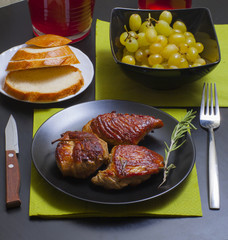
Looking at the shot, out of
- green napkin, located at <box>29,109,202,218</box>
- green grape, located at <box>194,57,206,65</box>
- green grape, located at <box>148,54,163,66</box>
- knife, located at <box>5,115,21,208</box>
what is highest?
green grape, located at <box>148,54,163,66</box>

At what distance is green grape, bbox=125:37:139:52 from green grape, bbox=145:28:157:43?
0.16ft

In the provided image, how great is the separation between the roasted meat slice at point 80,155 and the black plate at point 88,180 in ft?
0.11

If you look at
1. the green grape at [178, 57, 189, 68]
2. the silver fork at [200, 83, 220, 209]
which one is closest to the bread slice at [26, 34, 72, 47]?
the green grape at [178, 57, 189, 68]

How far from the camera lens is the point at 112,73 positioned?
5.44 ft

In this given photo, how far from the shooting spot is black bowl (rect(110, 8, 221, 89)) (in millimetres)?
1401

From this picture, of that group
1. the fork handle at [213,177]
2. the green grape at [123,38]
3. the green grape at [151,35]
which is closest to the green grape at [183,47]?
the green grape at [151,35]

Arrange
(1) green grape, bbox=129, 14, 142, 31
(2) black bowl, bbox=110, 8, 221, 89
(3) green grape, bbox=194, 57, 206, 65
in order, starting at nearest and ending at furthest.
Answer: (2) black bowl, bbox=110, 8, 221, 89, (3) green grape, bbox=194, 57, 206, 65, (1) green grape, bbox=129, 14, 142, 31

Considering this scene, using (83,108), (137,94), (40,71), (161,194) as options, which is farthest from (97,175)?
(40,71)

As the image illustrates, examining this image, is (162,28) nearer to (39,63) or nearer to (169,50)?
(169,50)

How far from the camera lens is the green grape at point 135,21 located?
5.35ft

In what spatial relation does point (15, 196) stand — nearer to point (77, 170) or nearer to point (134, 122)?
point (77, 170)

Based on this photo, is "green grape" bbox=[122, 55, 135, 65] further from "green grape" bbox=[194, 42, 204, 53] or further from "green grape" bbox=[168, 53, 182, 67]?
"green grape" bbox=[194, 42, 204, 53]

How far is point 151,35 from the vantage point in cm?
149

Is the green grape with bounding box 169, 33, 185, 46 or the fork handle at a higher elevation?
the green grape with bounding box 169, 33, 185, 46
